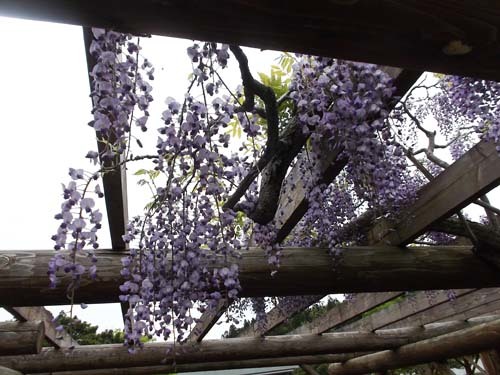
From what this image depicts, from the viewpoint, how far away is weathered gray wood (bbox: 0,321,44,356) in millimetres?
2746

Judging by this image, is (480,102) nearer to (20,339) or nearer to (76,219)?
(76,219)

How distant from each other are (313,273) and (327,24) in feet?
5.10

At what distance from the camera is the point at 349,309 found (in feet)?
13.9

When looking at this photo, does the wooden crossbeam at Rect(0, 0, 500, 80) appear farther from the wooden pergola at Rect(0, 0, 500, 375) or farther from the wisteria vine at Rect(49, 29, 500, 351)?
the wisteria vine at Rect(49, 29, 500, 351)

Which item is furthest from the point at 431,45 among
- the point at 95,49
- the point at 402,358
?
the point at 402,358

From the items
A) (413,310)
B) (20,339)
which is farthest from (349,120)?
(413,310)

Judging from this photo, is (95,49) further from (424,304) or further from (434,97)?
(424,304)

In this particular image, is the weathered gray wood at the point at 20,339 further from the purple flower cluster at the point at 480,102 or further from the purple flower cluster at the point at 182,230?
the purple flower cluster at the point at 480,102

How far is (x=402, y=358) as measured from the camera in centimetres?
484

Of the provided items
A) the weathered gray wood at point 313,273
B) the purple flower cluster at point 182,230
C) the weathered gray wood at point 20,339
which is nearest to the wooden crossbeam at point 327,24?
the purple flower cluster at point 182,230

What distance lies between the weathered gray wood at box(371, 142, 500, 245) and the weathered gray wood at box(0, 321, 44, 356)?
2.27 metres

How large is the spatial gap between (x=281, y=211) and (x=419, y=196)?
691mm

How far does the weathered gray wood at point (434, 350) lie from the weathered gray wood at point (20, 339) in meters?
3.55

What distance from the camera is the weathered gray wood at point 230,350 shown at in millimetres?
3939
